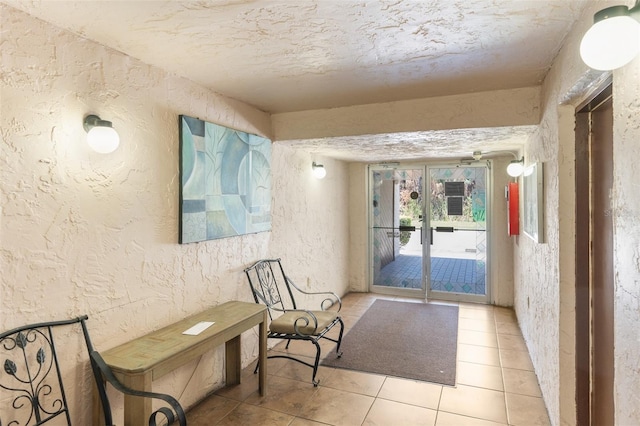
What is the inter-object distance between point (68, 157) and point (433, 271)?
15.2 feet

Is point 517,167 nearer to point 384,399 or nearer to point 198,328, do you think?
point 384,399

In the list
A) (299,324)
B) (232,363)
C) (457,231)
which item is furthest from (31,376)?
(457,231)

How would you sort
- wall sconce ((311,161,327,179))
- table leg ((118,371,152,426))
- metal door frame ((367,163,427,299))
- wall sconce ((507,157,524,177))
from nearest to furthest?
table leg ((118,371,152,426)) < wall sconce ((507,157,524,177)) < wall sconce ((311,161,327,179)) < metal door frame ((367,163,427,299))

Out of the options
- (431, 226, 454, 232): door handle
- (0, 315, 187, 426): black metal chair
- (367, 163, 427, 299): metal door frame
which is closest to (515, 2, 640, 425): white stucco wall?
(0, 315, 187, 426): black metal chair

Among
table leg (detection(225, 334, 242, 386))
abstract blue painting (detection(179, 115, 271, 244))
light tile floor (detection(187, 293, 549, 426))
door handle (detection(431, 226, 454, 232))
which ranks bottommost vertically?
light tile floor (detection(187, 293, 549, 426))

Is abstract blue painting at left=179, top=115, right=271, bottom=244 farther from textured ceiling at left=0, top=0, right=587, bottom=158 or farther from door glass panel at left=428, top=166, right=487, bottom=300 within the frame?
door glass panel at left=428, top=166, right=487, bottom=300

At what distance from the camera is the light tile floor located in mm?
2328

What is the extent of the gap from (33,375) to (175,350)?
0.60 metres

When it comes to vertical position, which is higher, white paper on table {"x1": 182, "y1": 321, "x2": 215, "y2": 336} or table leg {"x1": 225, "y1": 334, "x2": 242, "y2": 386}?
white paper on table {"x1": 182, "y1": 321, "x2": 215, "y2": 336}

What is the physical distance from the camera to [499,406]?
8.08ft

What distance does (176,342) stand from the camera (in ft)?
6.61

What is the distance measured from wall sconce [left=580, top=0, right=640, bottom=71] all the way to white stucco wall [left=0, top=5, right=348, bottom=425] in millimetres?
2155

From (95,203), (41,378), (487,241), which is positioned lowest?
(41,378)

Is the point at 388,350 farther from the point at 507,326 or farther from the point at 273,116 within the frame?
the point at 273,116
